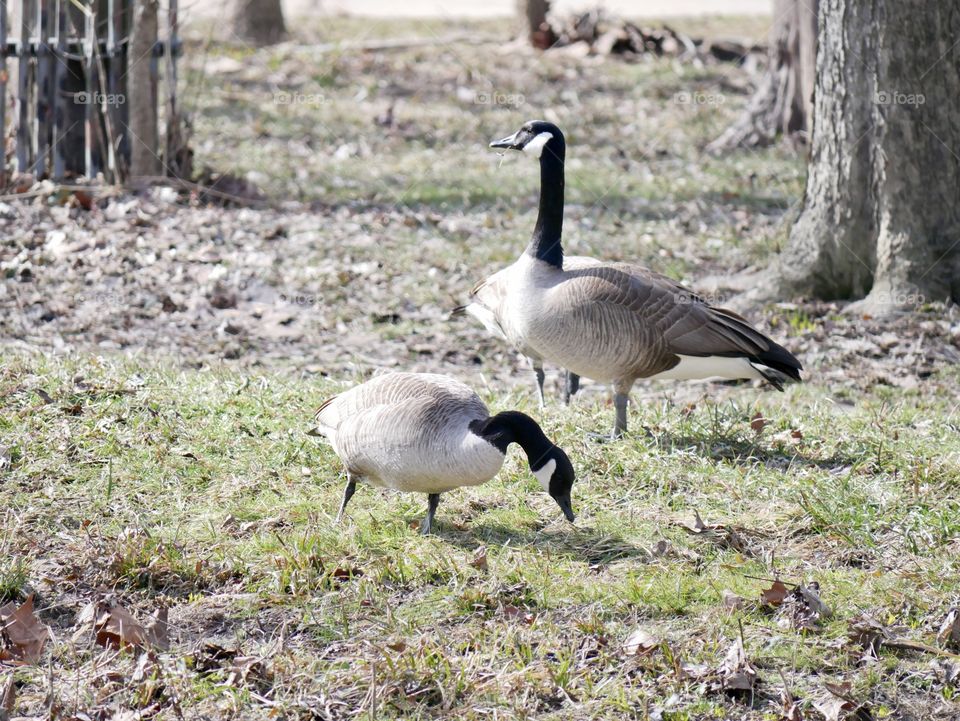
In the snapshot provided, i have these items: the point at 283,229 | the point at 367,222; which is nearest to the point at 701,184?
the point at 367,222

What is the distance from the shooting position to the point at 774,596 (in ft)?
→ 14.0

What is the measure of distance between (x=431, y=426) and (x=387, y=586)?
62 cm

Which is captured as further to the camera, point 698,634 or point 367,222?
point 367,222

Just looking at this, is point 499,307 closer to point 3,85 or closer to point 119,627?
point 119,627

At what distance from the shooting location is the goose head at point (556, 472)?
4453 millimetres

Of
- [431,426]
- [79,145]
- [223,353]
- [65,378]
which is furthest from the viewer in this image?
[79,145]

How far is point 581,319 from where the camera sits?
5.74 m

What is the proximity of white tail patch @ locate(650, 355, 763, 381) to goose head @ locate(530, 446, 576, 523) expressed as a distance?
5.33ft

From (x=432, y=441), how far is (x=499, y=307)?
1.94m

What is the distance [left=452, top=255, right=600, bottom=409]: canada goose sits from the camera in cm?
626

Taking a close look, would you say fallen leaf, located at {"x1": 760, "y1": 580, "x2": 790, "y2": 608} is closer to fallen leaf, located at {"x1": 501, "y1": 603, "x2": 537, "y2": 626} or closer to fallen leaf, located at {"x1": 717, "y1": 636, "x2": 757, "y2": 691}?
fallen leaf, located at {"x1": 717, "y1": 636, "x2": 757, "y2": 691}

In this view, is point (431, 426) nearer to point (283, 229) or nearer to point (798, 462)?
point (798, 462)

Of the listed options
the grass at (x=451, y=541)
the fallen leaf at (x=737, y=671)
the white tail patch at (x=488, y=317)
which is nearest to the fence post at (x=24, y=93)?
the grass at (x=451, y=541)

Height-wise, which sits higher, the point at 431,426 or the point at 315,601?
the point at 431,426
